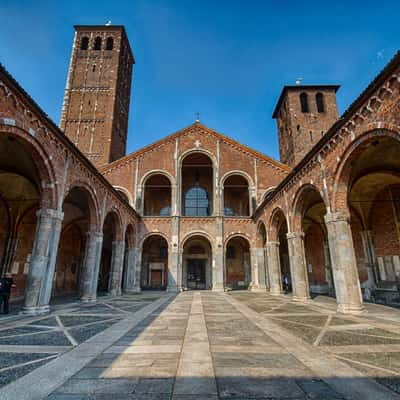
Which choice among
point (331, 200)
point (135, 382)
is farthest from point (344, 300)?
point (135, 382)

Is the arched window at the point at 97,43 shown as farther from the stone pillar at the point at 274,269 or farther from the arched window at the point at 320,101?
the stone pillar at the point at 274,269

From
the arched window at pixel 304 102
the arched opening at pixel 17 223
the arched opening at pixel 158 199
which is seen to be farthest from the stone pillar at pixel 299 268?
the arched window at pixel 304 102

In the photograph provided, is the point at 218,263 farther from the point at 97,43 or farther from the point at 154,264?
the point at 97,43

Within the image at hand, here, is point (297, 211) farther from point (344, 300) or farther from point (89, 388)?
point (89, 388)

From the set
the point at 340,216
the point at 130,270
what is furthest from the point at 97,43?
the point at 340,216

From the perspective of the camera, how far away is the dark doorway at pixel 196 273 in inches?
894

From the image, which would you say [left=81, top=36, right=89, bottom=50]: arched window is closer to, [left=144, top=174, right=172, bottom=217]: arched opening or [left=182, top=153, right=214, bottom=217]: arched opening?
[left=144, top=174, right=172, bottom=217]: arched opening

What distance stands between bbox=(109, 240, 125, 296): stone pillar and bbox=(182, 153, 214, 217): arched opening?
8.79 m

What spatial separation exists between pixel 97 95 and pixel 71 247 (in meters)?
18.7

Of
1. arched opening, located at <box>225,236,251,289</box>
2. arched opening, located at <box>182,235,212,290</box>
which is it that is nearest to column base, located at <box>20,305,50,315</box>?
arched opening, located at <box>182,235,212,290</box>

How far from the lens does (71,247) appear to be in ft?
64.6

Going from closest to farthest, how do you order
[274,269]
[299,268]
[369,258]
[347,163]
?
[347,163]
[299,268]
[369,258]
[274,269]

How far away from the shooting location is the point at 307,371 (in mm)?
3275

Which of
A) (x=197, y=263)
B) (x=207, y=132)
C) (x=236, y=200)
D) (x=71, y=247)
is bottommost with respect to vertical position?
(x=197, y=263)
